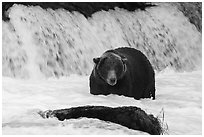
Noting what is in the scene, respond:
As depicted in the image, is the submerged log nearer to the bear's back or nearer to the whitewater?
the whitewater

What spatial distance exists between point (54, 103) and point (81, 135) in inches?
84.2

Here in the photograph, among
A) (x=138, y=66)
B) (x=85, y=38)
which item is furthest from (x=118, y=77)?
(x=85, y=38)

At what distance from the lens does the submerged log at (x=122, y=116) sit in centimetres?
507

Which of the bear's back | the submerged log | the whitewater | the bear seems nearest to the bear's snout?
the bear

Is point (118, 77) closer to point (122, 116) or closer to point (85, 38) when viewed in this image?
point (122, 116)

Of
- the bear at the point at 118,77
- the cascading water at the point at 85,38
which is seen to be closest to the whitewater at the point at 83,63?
the cascading water at the point at 85,38

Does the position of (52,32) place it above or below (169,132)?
above

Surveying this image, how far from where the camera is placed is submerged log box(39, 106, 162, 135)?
5074 millimetres

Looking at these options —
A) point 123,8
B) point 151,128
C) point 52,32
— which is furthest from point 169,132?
point 123,8

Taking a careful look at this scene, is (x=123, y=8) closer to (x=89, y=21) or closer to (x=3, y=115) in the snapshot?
(x=89, y=21)

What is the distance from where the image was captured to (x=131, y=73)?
25.5ft

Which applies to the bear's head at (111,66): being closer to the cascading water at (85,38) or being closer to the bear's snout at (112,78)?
the bear's snout at (112,78)

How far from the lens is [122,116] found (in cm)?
523

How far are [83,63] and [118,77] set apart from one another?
3.09 metres
